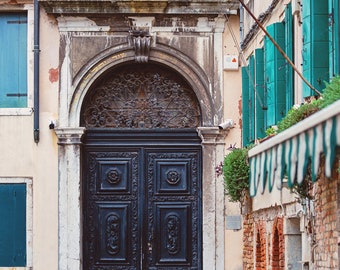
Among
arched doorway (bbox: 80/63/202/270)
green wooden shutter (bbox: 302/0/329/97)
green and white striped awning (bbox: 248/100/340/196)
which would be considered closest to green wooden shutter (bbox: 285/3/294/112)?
green wooden shutter (bbox: 302/0/329/97)

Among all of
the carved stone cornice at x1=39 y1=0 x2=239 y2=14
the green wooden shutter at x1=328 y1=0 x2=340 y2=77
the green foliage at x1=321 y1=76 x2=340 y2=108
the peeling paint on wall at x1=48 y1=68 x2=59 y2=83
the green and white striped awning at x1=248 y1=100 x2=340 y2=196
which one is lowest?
the green and white striped awning at x1=248 y1=100 x2=340 y2=196

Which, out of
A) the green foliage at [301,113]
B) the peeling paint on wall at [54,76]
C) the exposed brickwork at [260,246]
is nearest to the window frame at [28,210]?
the peeling paint on wall at [54,76]

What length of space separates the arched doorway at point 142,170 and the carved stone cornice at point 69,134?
0.41 metres

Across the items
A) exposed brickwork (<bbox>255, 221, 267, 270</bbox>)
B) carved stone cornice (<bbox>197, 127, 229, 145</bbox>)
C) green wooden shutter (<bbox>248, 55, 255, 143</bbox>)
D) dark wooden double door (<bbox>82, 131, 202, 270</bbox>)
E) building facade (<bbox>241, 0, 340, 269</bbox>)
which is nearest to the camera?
building facade (<bbox>241, 0, 340, 269</bbox>)

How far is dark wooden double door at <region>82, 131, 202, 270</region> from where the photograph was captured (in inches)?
797

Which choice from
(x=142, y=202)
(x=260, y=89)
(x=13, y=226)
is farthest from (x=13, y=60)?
(x=260, y=89)

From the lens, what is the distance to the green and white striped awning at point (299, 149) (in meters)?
8.48

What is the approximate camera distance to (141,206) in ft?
66.7

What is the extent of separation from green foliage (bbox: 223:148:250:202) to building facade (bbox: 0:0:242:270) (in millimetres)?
1892

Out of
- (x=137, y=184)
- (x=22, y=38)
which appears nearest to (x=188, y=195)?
(x=137, y=184)

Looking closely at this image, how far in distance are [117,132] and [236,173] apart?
123 inches

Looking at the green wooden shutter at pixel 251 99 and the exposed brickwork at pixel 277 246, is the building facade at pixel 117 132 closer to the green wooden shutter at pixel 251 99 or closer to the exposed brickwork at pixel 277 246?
the green wooden shutter at pixel 251 99

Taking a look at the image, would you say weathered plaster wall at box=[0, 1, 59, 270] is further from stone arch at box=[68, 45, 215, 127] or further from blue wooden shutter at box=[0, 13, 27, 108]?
stone arch at box=[68, 45, 215, 127]

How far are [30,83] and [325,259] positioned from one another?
29.8 feet
